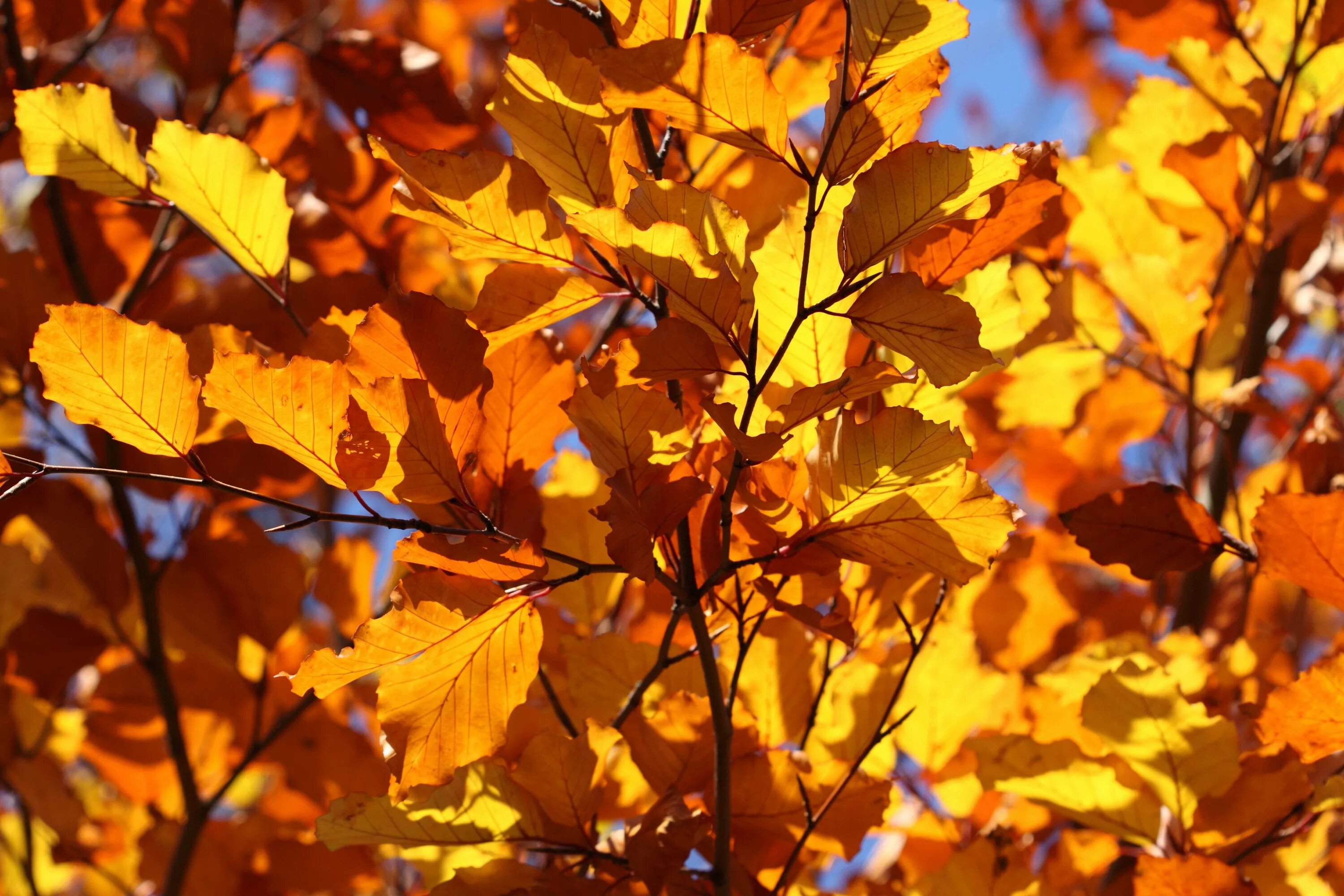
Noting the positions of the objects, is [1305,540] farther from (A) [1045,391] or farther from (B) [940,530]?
(A) [1045,391]

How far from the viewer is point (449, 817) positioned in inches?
24.0

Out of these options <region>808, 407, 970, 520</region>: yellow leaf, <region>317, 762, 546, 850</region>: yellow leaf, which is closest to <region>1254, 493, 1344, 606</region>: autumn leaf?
<region>808, 407, 970, 520</region>: yellow leaf

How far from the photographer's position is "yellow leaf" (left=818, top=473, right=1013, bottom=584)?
48 centimetres

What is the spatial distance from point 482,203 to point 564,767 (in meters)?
0.30

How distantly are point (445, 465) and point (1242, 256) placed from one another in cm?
97

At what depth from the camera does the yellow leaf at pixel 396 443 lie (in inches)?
19.1

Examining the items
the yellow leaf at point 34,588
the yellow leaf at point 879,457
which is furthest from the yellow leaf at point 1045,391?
the yellow leaf at point 34,588

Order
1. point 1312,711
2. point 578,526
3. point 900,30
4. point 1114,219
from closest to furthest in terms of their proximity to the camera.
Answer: point 900,30
point 1312,711
point 578,526
point 1114,219

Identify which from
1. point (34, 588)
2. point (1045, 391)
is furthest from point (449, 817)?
point (34, 588)

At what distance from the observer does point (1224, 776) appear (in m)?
0.68

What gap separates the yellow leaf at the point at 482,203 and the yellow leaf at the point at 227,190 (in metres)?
0.20

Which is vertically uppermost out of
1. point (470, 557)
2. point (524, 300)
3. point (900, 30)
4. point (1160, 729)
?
point (900, 30)

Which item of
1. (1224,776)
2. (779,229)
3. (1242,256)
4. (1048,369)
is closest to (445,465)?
(779,229)

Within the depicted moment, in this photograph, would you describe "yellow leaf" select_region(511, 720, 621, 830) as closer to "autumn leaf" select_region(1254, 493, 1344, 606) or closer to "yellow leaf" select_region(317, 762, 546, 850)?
"yellow leaf" select_region(317, 762, 546, 850)
